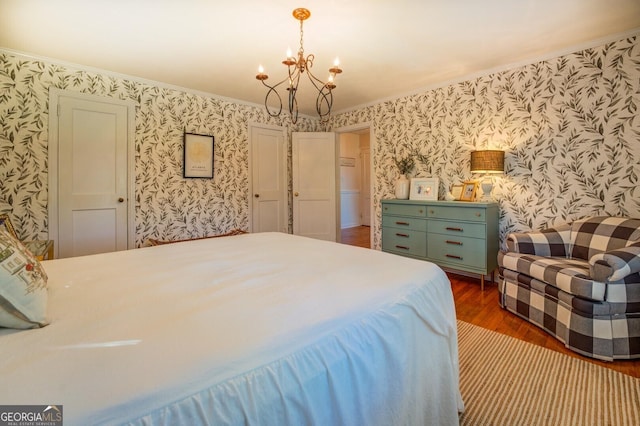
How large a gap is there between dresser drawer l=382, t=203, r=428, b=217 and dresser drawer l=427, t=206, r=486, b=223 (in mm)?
84

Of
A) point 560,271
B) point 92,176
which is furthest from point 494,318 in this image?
point 92,176

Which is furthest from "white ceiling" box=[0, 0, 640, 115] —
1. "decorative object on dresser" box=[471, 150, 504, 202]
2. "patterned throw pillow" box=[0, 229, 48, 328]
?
"patterned throw pillow" box=[0, 229, 48, 328]

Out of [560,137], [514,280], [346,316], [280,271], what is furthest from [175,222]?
[560,137]

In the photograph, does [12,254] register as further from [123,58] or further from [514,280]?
[514,280]

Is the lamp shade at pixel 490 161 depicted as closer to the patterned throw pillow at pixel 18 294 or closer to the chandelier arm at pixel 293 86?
the chandelier arm at pixel 293 86

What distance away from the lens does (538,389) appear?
157 cm

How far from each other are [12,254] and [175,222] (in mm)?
2942

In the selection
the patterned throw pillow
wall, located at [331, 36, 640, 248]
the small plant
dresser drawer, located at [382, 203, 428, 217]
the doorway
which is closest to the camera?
the patterned throw pillow

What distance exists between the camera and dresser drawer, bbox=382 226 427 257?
3.40 m

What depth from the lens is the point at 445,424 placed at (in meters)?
1.14

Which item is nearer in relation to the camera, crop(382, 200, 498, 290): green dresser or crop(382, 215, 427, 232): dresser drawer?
crop(382, 200, 498, 290): green dresser

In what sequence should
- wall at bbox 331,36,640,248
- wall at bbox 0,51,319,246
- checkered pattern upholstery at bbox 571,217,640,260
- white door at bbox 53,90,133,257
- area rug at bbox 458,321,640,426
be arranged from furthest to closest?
white door at bbox 53,90,133,257, wall at bbox 0,51,319,246, wall at bbox 331,36,640,248, checkered pattern upholstery at bbox 571,217,640,260, area rug at bbox 458,321,640,426

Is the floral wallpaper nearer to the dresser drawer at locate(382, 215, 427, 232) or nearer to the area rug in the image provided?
the dresser drawer at locate(382, 215, 427, 232)

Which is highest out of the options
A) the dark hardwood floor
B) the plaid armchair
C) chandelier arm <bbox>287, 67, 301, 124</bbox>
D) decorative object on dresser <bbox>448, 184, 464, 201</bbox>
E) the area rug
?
chandelier arm <bbox>287, 67, 301, 124</bbox>
